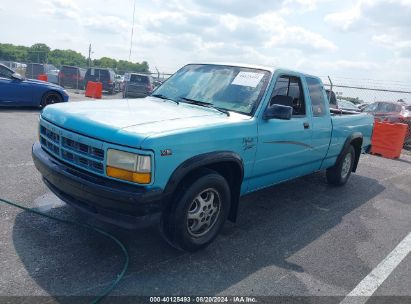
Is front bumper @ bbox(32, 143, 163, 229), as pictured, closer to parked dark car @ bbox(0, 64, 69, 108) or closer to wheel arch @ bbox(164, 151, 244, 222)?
wheel arch @ bbox(164, 151, 244, 222)

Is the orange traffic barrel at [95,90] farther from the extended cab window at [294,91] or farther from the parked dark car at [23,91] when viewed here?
the extended cab window at [294,91]

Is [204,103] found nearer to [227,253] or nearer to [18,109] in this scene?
[227,253]

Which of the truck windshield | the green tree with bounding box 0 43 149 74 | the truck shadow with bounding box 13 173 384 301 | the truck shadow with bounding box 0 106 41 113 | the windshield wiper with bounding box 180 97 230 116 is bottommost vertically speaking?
the truck shadow with bounding box 13 173 384 301

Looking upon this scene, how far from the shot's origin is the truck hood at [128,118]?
299 centimetres

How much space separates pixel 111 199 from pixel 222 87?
2052 millimetres

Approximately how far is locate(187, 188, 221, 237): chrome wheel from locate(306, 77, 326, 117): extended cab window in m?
2.28

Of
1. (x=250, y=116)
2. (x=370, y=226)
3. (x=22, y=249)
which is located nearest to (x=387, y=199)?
(x=370, y=226)

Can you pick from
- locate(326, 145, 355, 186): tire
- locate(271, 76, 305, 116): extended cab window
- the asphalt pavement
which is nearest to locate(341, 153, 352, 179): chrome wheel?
locate(326, 145, 355, 186): tire

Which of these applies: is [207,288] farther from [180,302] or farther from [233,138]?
[233,138]

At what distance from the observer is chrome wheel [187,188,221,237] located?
3.51 metres

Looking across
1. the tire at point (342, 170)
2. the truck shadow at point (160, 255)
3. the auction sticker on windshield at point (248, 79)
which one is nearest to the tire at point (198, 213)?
the truck shadow at point (160, 255)

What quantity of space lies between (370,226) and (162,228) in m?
2.99

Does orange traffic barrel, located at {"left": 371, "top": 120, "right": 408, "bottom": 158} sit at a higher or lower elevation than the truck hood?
lower

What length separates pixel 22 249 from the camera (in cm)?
331
